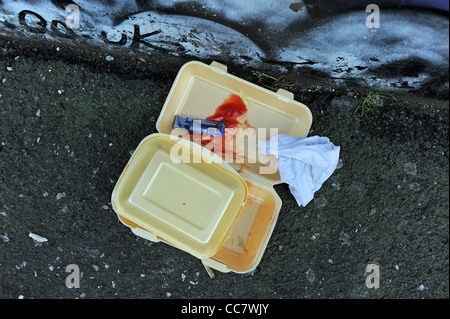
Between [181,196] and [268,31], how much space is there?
30.3 inches

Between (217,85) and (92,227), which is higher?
(217,85)

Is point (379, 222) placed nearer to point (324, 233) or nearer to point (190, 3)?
point (324, 233)

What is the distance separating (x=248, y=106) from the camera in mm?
1646

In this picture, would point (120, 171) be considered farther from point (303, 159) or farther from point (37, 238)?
point (303, 159)

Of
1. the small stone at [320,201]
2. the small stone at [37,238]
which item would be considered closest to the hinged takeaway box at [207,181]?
the small stone at [320,201]

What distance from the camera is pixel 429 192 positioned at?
179 cm

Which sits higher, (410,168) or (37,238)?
(410,168)

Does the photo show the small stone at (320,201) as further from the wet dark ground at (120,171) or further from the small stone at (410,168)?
the small stone at (410,168)

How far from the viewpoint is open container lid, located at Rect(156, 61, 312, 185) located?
1592mm

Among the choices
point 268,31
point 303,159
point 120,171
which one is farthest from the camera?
point 120,171

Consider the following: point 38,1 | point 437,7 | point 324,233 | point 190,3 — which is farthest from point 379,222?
point 38,1

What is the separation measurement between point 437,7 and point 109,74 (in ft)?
4.59

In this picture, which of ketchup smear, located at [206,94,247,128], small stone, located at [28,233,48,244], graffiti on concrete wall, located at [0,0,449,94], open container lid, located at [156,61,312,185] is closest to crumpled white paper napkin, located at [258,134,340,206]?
open container lid, located at [156,61,312,185]

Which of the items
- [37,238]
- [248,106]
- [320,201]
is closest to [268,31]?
[248,106]
